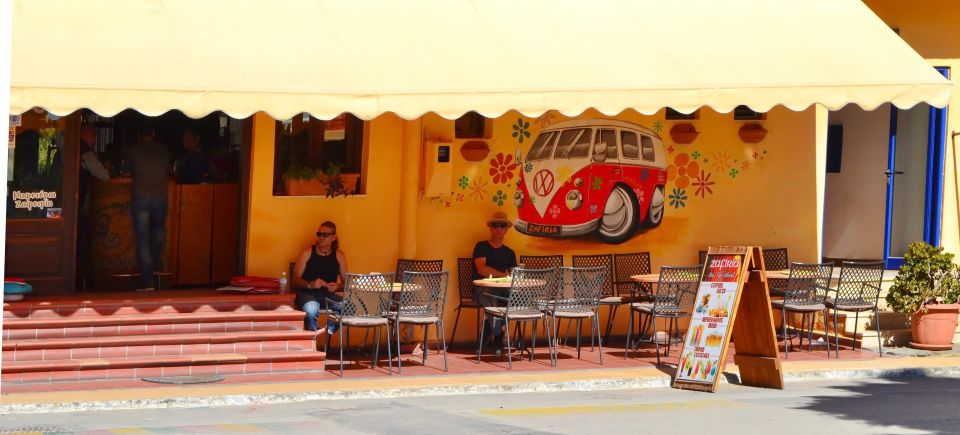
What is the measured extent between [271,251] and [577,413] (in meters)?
4.15

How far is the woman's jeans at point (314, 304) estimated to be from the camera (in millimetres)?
14367

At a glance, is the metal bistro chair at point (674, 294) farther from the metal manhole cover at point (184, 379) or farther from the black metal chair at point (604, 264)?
the metal manhole cover at point (184, 379)

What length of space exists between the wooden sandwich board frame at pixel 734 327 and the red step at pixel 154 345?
352 centimetres

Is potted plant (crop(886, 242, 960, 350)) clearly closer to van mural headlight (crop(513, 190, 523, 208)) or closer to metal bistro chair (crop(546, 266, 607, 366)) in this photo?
metal bistro chair (crop(546, 266, 607, 366))

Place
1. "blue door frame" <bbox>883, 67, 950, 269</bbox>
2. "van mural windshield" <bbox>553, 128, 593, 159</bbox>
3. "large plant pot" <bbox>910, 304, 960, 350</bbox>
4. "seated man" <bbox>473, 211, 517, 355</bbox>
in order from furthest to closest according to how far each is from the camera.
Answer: "blue door frame" <bbox>883, 67, 950, 269</bbox> < "van mural windshield" <bbox>553, 128, 593, 159</bbox> < "large plant pot" <bbox>910, 304, 960, 350</bbox> < "seated man" <bbox>473, 211, 517, 355</bbox>

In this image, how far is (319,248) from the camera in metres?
14.8

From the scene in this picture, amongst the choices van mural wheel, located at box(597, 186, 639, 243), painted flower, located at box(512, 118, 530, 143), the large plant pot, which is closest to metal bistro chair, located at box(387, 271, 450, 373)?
painted flower, located at box(512, 118, 530, 143)

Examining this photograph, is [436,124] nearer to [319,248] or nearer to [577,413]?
[319,248]

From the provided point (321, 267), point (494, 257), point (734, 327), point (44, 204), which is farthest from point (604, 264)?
point (44, 204)

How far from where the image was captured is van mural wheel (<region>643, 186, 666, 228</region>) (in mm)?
16641

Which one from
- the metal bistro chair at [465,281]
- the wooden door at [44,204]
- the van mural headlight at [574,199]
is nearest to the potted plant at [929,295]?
the van mural headlight at [574,199]

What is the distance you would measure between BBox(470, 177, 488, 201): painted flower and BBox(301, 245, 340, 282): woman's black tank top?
1.78 meters

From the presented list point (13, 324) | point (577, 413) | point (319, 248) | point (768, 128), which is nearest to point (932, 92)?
point (768, 128)

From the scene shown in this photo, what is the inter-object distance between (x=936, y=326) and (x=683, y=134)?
3.39 m
